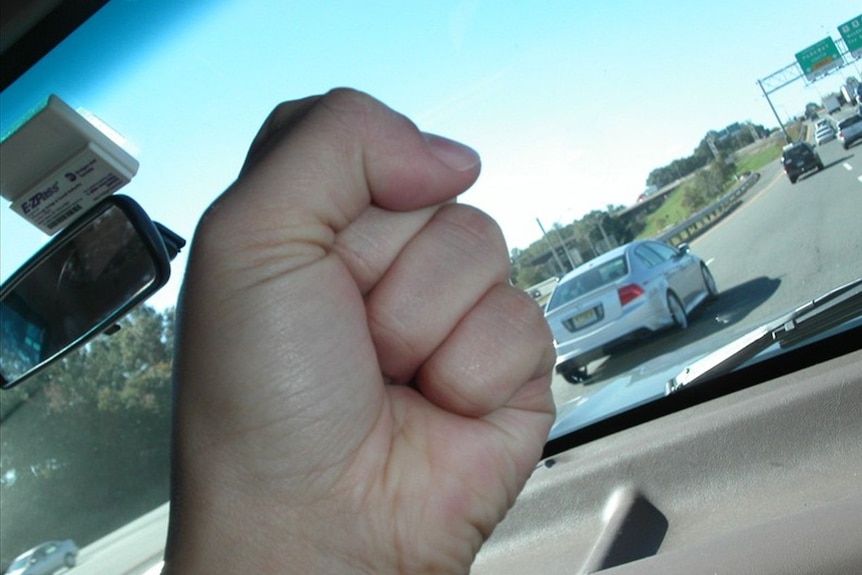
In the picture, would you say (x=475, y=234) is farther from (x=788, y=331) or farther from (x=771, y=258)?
(x=771, y=258)

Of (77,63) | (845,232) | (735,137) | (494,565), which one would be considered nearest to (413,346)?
(77,63)

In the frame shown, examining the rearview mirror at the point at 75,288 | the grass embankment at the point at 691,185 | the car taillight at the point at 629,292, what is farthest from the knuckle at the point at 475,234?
the car taillight at the point at 629,292

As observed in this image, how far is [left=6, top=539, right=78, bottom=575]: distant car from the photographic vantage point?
4.64 meters

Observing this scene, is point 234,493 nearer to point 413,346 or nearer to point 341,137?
point 413,346

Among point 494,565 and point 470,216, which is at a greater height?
point 470,216

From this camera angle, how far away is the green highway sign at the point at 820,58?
4012mm

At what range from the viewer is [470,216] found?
1526 mm

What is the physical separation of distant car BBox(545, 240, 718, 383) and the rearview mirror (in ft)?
9.77

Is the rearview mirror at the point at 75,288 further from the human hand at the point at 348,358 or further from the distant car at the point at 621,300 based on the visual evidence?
the distant car at the point at 621,300

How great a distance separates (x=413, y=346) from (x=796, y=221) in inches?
194

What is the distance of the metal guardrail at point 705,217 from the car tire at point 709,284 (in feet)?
0.75

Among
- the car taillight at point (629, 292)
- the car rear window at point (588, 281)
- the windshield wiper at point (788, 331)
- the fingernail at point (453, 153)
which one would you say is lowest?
the windshield wiper at point (788, 331)

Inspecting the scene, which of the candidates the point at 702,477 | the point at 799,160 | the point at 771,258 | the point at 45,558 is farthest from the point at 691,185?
the point at 45,558

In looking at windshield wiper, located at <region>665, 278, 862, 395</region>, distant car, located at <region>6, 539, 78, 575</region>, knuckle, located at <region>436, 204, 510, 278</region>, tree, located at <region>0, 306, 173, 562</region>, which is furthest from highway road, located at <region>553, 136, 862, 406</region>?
knuckle, located at <region>436, 204, 510, 278</region>
